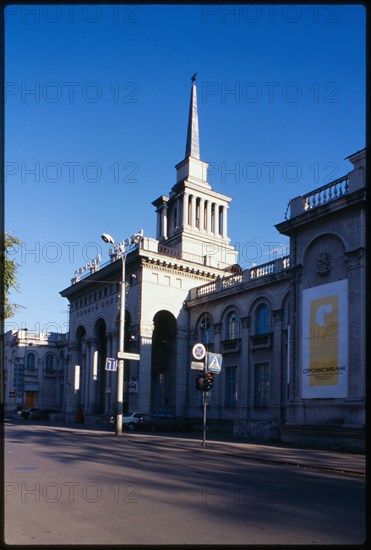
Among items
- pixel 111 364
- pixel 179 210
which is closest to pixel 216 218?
pixel 179 210

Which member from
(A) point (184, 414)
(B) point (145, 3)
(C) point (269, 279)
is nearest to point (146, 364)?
(A) point (184, 414)

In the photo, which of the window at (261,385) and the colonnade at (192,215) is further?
the colonnade at (192,215)

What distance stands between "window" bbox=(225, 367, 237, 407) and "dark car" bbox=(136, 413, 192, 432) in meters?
3.64

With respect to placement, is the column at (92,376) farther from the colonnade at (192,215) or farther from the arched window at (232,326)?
the arched window at (232,326)

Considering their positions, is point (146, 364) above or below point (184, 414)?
above

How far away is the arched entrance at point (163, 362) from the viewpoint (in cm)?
4666

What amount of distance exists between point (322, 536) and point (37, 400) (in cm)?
7860

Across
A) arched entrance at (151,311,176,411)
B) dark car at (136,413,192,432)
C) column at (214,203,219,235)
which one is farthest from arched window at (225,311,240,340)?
column at (214,203,219,235)

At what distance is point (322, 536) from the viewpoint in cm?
723

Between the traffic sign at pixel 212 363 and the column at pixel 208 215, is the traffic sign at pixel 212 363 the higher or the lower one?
the lower one

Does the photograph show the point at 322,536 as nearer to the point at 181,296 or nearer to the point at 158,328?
the point at 181,296

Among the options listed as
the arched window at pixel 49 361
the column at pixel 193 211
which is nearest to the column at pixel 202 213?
the column at pixel 193 211

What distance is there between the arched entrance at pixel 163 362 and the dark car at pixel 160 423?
458 cm

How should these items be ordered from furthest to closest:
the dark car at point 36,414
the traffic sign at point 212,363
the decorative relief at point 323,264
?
the dark car at point 36,414
the decorative relief at point 323,264
the traffic sign at point 212,363
